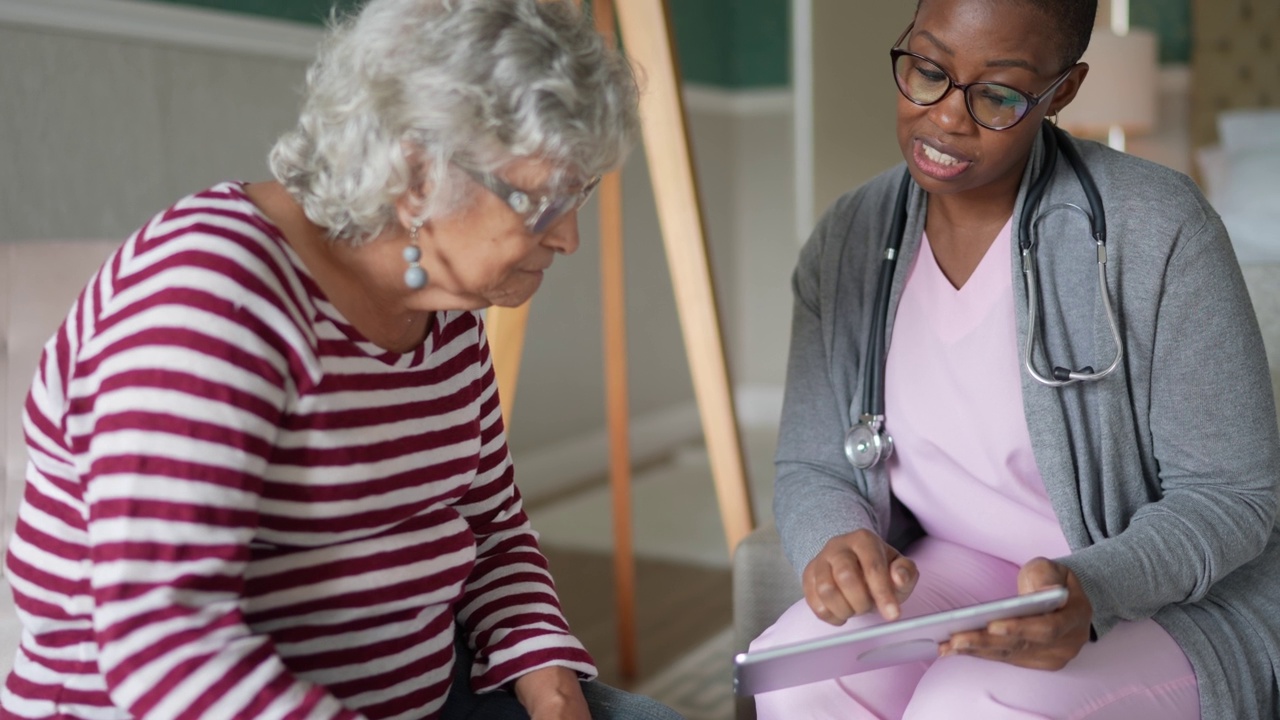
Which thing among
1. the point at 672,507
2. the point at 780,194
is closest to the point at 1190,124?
the point at 780,194

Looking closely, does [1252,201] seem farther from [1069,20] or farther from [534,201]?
[534,201]

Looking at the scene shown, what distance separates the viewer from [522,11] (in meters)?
0.93

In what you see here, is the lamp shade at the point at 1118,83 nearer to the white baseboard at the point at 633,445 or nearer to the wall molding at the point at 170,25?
the white baseboard at the point at 633,445

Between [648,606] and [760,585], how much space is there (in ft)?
4.99

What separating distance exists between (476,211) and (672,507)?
296cm

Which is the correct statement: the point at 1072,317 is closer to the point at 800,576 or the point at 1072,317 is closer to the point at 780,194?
the point at 800,576

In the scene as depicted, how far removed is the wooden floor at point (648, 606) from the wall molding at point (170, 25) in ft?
4.53

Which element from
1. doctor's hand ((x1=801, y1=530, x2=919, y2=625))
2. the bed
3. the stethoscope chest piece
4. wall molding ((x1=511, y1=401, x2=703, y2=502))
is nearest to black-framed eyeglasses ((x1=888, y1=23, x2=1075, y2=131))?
the stethoscope chest piece

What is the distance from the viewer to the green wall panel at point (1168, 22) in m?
4.40

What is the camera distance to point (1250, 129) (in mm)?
4043

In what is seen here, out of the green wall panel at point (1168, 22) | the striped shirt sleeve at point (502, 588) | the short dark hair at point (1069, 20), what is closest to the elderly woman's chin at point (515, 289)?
the striped shirt sleeve at point (502, 588)

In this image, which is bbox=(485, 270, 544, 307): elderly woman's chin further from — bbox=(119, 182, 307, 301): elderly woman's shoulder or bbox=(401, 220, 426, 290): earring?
bbox=(119, 182, 307, 301): elderly woman's shoulder

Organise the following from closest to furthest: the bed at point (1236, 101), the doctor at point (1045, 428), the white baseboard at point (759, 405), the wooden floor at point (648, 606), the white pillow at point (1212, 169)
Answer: the doctor at point (1045, 428), the wooden floor at point (648, 606), the bed at point (1236, 101), the white pillow at point (1212, 169), the white baseboard at point (759, 405)

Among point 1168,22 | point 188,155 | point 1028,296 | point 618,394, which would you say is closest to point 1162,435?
point 1028,296
